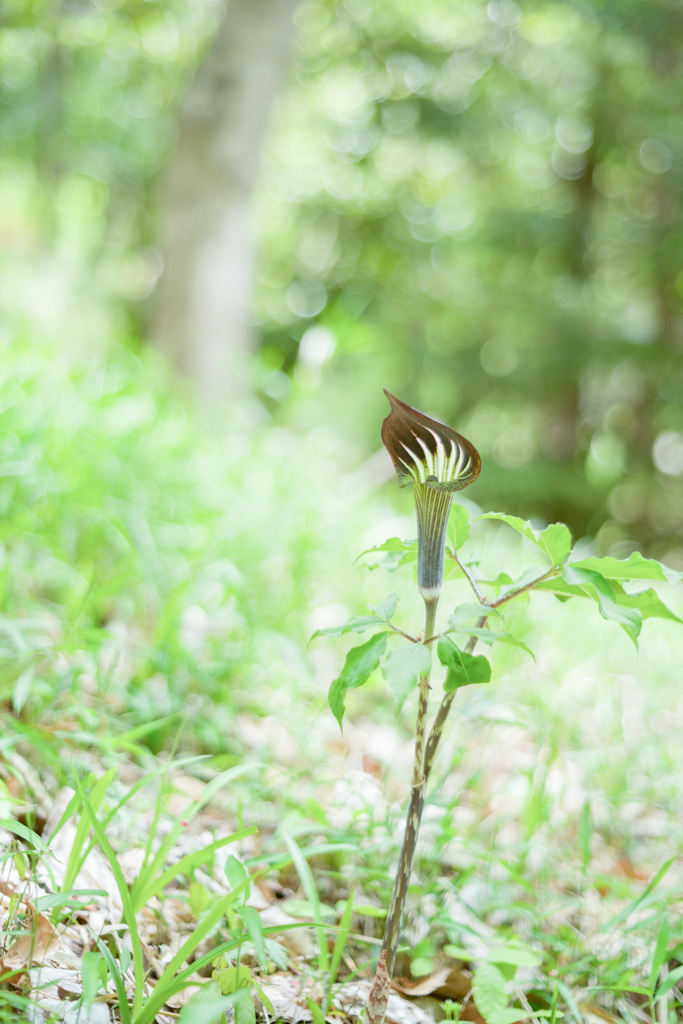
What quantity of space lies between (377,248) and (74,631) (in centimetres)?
844

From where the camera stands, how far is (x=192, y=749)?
1459 mm

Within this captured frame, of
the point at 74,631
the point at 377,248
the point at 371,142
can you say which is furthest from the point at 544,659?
the point at 377,248

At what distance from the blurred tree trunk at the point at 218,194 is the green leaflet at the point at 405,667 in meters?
3.02

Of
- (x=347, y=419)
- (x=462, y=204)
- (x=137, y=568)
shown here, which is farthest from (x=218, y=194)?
(x=462, y=204)

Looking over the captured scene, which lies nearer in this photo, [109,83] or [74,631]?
[74,631]

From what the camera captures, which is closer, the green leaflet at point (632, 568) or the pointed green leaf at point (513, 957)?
the green leaflet at point (632, 568)

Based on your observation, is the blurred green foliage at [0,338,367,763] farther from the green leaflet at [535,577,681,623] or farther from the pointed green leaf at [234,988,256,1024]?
the green leaflet at [535,577,681,623]

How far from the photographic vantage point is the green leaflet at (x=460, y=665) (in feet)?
2.22

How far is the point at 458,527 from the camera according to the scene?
804 mm

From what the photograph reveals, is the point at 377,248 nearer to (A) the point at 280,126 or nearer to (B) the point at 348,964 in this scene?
(A) the point at 280,126

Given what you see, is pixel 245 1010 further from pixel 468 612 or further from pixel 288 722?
pixel 288 722

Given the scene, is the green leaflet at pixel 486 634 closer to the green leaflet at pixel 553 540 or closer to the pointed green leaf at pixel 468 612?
the pointed green leaf at pixel 468 612

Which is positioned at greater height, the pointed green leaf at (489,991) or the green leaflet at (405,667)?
the green leaflet at (405,667)

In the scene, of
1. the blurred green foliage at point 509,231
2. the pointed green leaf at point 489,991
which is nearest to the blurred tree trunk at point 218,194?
the blurred green foliage at point 509,231
